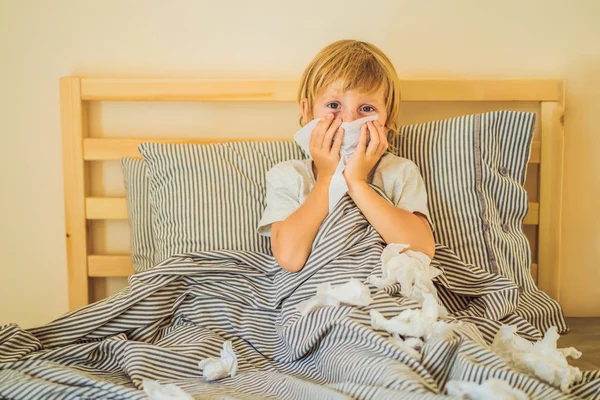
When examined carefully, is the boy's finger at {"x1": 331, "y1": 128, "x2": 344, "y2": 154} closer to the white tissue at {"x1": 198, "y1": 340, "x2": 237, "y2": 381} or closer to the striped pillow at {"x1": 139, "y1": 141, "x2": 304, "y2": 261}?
the striped pillow at {"x1": 139, "y1": 141, "x2": 304, "y2": 261}

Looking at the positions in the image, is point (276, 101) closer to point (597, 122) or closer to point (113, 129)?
point (113, 129)

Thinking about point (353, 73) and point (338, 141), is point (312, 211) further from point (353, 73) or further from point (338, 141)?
point (353, 73)

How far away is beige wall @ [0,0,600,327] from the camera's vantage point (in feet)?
5.46

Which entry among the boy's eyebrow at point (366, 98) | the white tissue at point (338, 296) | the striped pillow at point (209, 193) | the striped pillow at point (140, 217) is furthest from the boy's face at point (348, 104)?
the striped pillow at point (140, 217)

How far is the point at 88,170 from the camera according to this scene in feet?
5.56

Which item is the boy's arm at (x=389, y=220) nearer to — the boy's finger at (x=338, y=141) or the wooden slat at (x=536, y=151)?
the boy's finger at (x=338, y=141)

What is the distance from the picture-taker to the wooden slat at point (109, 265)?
167cm

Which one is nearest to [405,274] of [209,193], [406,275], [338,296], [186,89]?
[406,275]

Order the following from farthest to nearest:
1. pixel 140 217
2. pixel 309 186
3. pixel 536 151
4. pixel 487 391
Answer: pixel 536 151
pixel 140 217
pixel 309 186
pixel 487 391

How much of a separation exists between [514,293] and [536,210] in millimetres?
447

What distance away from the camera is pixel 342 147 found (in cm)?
133

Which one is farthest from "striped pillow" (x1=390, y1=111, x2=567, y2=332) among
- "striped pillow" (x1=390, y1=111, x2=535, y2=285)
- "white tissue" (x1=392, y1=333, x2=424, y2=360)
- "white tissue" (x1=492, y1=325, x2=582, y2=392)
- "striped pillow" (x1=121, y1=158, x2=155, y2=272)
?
"striped pillow" (x1=121, y1=158, x2=155, y2=272)

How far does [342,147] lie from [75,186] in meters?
0.72

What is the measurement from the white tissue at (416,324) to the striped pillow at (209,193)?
449 millimetres
